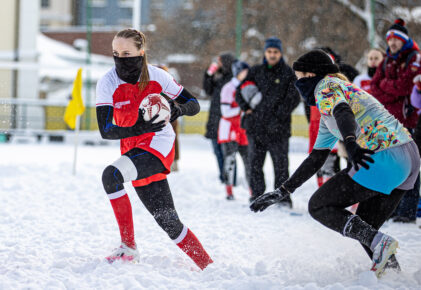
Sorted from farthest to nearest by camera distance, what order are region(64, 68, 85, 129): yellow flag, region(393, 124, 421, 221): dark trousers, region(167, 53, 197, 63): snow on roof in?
region(167, 53, 197, 63): snow on roof, region(64, 68, 85, 129): yellow flag, region(393, 124, 421, 221): dark trousers

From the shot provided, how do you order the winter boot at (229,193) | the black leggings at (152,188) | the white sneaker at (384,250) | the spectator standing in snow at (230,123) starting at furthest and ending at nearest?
the winter boot at (229,193)
the spectator standing in snow at (230,123)
the black leggings at (152,188)
the white sneaker at (384,250)

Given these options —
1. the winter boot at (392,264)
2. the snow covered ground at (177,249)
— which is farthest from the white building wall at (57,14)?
the winter boot at (392,264)

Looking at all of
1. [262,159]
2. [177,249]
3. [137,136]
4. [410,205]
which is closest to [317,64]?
[137,136]

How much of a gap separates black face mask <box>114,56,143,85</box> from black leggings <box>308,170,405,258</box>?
56.7 inches

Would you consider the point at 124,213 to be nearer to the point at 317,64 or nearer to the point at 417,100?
the point at 317,64

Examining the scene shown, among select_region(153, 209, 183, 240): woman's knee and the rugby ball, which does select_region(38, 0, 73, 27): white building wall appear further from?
select_region(153, 209, 183, 240): woman's knee

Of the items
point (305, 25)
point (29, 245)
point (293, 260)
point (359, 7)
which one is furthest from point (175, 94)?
point (305, 25)

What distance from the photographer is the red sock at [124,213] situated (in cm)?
359

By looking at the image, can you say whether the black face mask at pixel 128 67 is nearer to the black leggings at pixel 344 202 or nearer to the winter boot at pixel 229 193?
the black leggings at pixel 344 202

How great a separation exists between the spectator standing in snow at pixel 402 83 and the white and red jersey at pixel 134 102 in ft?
9.77

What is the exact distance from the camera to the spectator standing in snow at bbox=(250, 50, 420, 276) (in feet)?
10.0

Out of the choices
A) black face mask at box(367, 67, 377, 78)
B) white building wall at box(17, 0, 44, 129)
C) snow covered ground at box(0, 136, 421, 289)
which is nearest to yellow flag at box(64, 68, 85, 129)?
snow covered ground at box(0, 136, 421, 289)

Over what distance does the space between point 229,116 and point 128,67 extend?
3.67 m

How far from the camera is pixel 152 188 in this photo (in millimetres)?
3557
